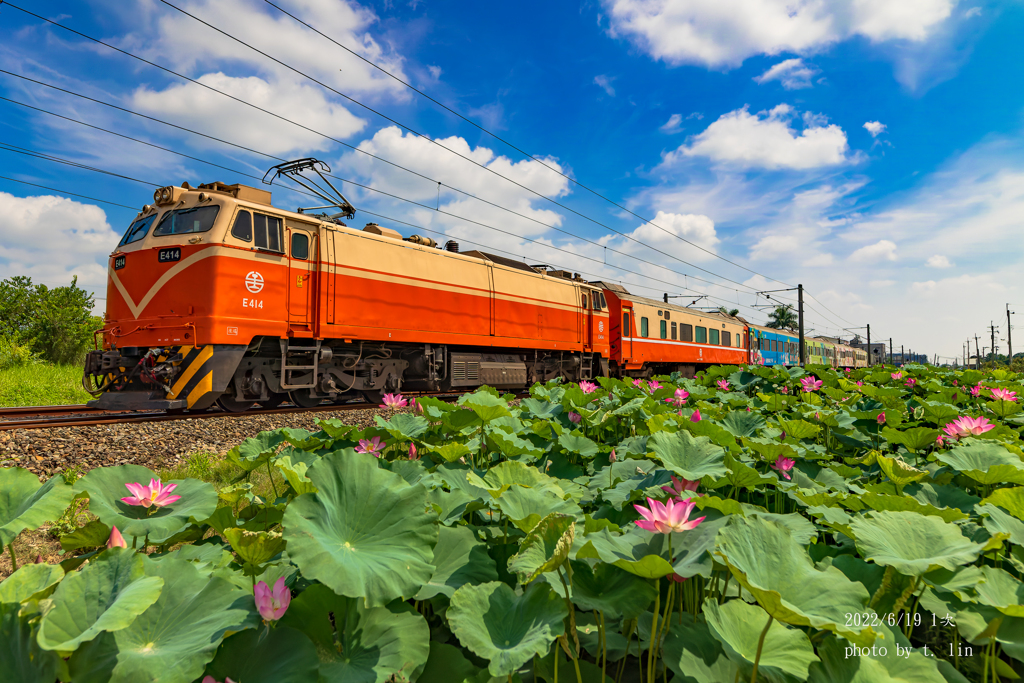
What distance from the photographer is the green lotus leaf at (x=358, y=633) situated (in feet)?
3.32

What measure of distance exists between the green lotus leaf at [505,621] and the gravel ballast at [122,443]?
3992 millimetres

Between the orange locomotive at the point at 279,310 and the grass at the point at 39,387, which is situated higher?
the orange locomotive at the point at 279,310

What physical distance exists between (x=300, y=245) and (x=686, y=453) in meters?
8.53

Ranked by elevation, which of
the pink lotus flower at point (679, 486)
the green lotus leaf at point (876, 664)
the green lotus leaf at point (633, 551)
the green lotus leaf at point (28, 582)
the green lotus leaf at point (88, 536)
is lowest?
the green lotus leaf at point (876, 664)

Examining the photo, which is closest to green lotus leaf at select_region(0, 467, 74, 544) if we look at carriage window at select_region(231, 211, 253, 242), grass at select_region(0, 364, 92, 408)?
carriage window at select_region(231, 211, 253, 242)

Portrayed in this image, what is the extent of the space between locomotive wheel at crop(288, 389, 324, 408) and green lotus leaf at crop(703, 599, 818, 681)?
9.37 m

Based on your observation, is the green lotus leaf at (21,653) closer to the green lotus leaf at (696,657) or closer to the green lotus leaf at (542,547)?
the green lotus leaf at (542,547)

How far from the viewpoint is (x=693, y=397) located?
4.48m

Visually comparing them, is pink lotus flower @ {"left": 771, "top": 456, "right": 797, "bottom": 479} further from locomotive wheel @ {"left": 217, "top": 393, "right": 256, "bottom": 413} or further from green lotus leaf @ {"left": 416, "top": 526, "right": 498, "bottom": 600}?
locomotive wheel @ {"left": 217, "top": 393, "right": 256, "bottom": 413}

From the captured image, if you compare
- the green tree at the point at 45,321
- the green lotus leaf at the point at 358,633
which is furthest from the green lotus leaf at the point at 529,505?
the green tree at the point at 45,321

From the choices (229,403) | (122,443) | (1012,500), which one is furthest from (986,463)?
(229,403)

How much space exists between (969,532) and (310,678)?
5.64 feet

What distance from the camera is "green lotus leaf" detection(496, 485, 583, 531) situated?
142 centimetres

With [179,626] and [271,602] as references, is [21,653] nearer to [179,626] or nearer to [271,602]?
[179,626]
